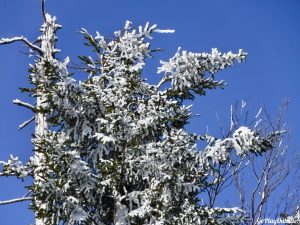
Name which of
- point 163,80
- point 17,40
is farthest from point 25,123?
point 163,80

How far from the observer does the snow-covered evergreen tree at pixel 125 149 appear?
631 centimetres

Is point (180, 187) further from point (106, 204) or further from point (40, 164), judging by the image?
point (40, 164)

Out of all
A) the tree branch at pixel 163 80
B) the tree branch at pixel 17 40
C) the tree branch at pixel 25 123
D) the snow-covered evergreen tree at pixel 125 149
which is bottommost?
the snow-covered evergreen tree at pixel 125 149

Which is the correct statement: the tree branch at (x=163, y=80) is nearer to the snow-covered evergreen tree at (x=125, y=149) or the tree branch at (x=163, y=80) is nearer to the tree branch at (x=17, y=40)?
the snow-covered evergreen tree at (x=125, y=149)

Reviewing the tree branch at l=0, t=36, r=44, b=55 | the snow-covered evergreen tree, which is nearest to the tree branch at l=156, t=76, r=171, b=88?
the snow-covered evergreen tree

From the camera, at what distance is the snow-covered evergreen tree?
631cm

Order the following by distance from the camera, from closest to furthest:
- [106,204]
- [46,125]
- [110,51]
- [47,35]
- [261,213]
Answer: [106,204]
[110,51]
[46,125]
[47,35]
[261,213]

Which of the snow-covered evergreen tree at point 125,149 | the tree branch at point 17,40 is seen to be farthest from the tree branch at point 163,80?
the tree branch at point 17,40

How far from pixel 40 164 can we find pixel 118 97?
176cm

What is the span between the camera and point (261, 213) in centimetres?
1180

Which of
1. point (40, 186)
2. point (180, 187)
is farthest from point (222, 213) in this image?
point (40, 186)

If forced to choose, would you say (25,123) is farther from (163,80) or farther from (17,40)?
(163,80)

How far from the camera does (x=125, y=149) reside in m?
6.44

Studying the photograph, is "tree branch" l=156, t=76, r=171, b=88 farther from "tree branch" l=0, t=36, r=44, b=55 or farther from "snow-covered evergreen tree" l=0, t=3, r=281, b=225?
"tree branch" l=0, t=36, r=44, b=55
